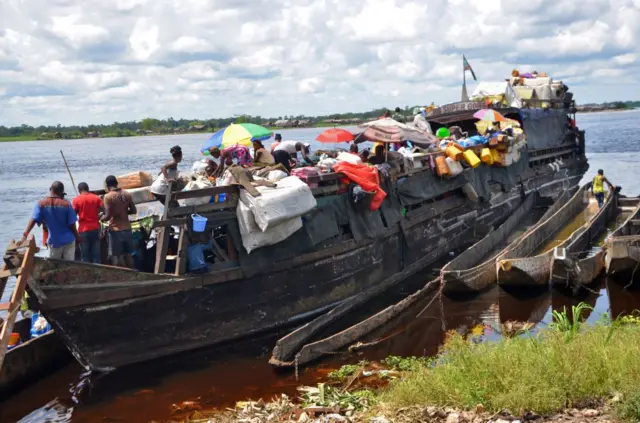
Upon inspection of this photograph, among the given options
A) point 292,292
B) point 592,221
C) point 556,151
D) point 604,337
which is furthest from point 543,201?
point 604,337

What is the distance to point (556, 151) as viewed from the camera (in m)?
24.0

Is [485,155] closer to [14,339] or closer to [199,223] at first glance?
[199,223]

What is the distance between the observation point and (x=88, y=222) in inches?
401

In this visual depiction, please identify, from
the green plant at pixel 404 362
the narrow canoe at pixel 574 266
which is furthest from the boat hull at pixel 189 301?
the narrow canoe at pixel 574 266

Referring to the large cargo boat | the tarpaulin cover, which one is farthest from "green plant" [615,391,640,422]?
the tarpaulin cover

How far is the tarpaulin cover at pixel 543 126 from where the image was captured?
2123 centimetres

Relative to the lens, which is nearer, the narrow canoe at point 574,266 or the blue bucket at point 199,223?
the blue bucket at point 199,223

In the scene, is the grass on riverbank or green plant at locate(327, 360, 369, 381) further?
green plant at locate(327, 360, 369, 381)

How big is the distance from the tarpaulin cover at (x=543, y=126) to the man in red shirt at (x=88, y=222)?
569 inches

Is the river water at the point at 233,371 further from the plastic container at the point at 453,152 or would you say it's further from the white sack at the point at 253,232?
the plastic container at the point at 453,152

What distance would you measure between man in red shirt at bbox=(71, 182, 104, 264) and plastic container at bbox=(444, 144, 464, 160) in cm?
835

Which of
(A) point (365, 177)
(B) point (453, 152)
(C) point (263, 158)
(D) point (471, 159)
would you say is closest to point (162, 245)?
(C) point (263, 158)

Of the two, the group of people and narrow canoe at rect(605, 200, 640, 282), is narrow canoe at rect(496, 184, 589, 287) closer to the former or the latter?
narrow canoe at rect(605, 200, 640, 282)

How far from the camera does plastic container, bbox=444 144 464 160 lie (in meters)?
15.6
